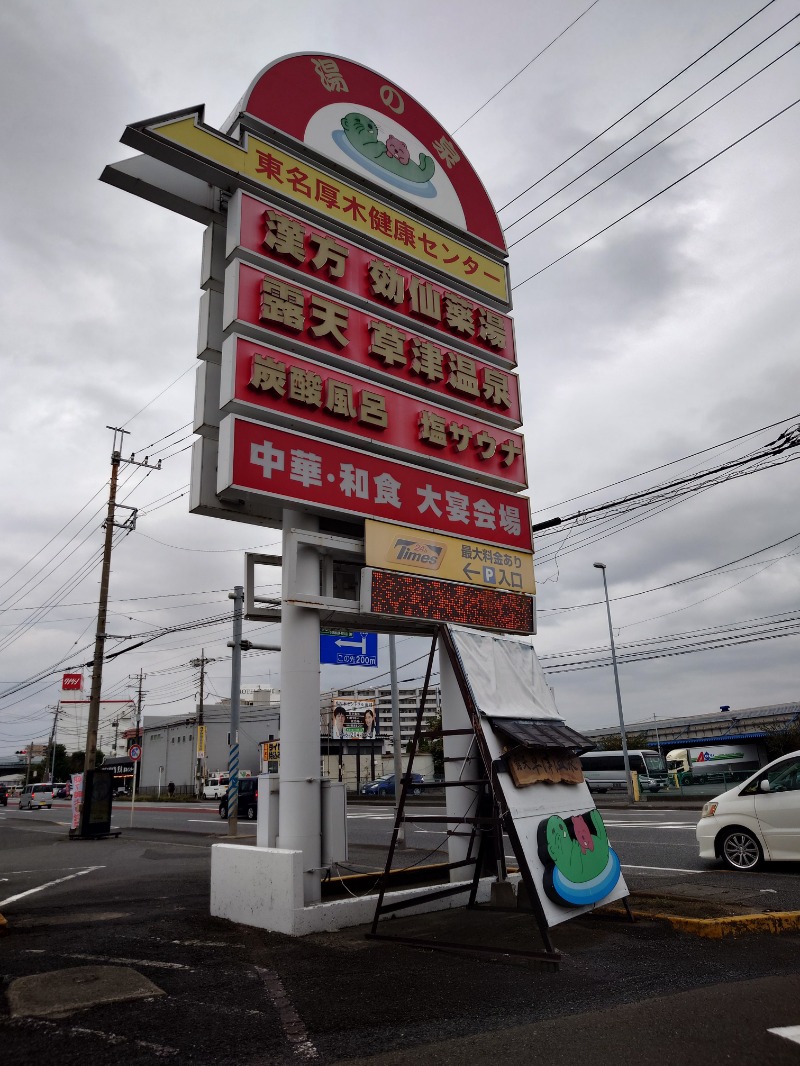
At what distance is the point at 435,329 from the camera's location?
10680mm

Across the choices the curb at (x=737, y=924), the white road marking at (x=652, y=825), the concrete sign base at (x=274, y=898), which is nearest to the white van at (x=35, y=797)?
the white road marking at (x=652, y=825)

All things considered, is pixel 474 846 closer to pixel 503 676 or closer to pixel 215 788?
pixel 503 676

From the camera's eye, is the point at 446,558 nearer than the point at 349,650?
Yes

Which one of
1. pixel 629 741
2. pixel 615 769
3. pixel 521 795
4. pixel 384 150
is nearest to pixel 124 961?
pixel 521 795

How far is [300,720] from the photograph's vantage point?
814cm

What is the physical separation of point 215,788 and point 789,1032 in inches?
1927

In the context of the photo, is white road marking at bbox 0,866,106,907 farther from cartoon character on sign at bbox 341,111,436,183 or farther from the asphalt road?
cartoon character on sign at bbox 341,111,436,183

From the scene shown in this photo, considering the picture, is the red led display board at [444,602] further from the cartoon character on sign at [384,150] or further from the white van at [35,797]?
the white van at [35,797]

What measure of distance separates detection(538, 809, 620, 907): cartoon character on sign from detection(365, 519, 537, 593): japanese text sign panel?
3371 mm

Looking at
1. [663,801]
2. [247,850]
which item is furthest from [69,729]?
[247,850]

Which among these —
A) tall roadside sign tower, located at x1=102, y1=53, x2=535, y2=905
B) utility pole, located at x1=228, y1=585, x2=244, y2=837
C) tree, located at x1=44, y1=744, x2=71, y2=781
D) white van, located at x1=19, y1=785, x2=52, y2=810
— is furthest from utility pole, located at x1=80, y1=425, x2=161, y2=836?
tree, located at x1=44, y1=744, x2=71, y2=781

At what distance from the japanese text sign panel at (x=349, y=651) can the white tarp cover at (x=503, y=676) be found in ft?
26.0

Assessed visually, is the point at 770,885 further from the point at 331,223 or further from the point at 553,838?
the point at 331,223

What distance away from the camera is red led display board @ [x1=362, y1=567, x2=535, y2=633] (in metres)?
8.38
